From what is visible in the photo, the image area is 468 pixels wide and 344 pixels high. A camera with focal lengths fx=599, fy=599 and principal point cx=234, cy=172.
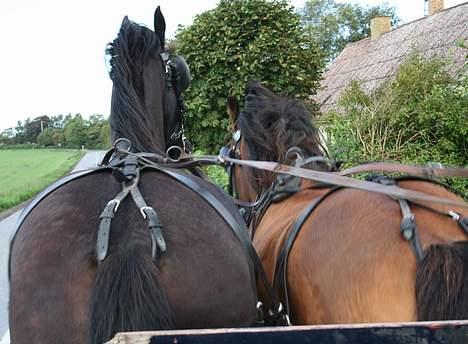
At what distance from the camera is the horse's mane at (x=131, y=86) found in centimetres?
271

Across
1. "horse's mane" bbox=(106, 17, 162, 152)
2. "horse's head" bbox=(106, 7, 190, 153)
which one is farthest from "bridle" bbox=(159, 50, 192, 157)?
"horse's mane" bbox=(106, 17, 162, 152)

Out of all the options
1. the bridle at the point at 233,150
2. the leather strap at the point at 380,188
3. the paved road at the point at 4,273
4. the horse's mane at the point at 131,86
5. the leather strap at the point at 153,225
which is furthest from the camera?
the paved road at the point at 4,273

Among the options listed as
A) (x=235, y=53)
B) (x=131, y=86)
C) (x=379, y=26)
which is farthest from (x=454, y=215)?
(x=379, y=26)

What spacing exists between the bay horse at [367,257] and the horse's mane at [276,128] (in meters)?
0.66

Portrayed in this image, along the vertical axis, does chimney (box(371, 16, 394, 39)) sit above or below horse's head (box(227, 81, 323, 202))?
above

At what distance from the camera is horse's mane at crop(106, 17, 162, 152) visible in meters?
2.71

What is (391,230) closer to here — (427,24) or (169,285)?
(169,285)

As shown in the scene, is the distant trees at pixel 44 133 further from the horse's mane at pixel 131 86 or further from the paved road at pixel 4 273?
the horse's mane at pixel 131 86

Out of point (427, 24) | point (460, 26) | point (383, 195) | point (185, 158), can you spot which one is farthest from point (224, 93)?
point (427, 24)

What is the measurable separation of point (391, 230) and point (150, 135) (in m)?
1.18

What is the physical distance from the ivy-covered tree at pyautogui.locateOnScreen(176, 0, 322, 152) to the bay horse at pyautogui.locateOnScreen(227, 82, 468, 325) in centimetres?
680

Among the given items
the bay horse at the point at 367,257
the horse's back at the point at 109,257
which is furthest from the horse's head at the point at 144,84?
the bay horse at the point at 367,257

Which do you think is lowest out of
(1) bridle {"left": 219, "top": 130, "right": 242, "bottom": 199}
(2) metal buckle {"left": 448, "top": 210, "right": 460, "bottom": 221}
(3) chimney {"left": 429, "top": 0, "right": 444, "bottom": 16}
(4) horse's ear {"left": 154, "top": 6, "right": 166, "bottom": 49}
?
(2) metal buckle {"left": 448, "top": 210, "right": 460, "bottom": 221}

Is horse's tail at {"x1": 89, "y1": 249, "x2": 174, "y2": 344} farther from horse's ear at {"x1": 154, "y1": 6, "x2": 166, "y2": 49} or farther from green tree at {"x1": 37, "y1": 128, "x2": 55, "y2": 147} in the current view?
green tree at {"x1": 37, "y1": 128, "x2": 55, "y2": 147}
